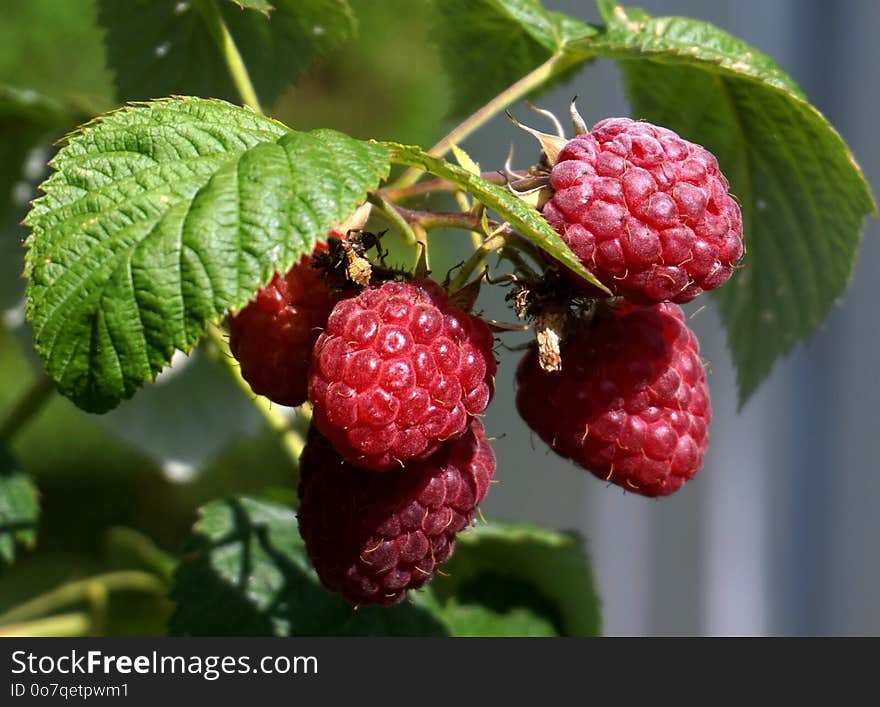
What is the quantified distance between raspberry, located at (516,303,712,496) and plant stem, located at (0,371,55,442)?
52 centimetres

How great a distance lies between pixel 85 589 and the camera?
1351 millimetres

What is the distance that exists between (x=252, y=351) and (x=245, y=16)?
44cm

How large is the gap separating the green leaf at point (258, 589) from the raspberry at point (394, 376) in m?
0.39

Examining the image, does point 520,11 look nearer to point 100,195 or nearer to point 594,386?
point 594,386

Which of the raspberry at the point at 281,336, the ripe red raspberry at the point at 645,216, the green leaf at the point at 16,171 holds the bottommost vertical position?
the green leaf at the point at 16,171

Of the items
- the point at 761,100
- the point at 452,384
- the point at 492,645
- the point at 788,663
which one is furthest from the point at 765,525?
the point at 452,384

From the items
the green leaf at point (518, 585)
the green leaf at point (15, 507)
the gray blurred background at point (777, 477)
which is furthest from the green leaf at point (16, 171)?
the gray blurred background at point (777, 477)

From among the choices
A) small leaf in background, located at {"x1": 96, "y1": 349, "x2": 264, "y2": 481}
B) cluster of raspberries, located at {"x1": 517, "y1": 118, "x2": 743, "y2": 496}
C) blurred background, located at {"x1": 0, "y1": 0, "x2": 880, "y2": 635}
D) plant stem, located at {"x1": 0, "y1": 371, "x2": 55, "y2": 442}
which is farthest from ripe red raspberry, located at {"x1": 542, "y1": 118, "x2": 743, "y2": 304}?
blurred background, located at {"x1": 0, "y1": 0, "x2": 880, "y2": 635}

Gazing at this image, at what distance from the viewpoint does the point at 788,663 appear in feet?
3.88

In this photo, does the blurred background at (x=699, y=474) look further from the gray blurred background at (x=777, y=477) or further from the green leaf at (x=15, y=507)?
the green leaf at (x=15, y=507)

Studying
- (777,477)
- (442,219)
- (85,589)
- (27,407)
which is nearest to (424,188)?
(442,219)

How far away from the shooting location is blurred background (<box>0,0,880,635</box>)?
2367mm

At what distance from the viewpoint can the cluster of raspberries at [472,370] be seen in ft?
2.26

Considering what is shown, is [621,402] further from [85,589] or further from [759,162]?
[85,589]
